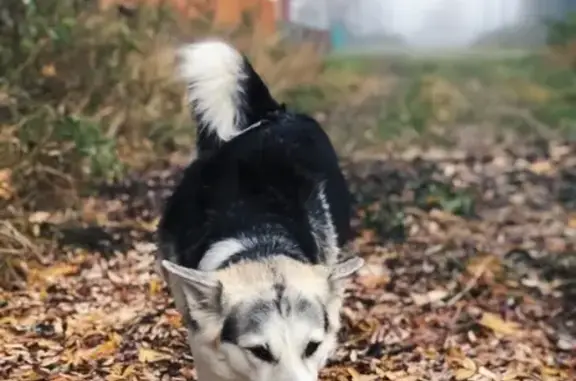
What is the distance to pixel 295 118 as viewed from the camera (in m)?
2.56

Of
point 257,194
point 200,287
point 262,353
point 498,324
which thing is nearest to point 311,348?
point 262,353

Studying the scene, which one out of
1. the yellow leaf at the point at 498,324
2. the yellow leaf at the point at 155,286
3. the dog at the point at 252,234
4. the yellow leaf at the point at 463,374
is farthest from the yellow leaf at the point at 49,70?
the yellow leaf at the point at 463,374

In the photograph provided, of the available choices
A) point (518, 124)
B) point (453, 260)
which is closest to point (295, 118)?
point (453, 260)

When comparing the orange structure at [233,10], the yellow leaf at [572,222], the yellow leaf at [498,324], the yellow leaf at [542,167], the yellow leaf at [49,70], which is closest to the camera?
the yellow leaf at [498,324]

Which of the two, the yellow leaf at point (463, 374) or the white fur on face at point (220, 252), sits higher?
A: the white fur on face at point (220, 252)

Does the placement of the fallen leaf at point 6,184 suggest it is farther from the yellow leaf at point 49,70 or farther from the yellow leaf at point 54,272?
the yellow leaf at point 49,70

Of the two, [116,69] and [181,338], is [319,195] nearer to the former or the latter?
[181,338]

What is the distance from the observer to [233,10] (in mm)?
4824

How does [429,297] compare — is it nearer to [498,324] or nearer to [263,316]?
[498,324]

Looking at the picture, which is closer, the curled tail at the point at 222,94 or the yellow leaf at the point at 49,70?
the curled tail at the point at 222,94

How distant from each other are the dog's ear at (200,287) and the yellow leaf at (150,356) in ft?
3.09

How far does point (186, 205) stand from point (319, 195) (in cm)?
36

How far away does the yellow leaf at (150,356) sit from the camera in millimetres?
2787

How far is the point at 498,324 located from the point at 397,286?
470mm
